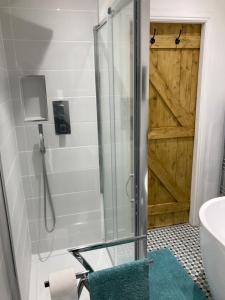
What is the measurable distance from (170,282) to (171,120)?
158 cm

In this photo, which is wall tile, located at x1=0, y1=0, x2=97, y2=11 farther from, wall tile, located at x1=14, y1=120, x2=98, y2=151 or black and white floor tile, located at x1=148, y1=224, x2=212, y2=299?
black and white floor tile, located at x1=148, y1=224, x2=212, y2=299

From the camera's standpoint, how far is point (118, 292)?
3.47ft

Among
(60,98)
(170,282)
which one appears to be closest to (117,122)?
(60,98)

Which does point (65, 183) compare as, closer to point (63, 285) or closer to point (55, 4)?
point (63, 285)

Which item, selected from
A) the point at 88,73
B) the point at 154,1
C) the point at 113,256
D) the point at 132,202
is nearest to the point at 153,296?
the point at 113,256

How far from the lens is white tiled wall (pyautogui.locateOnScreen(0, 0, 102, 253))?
1.88 metres

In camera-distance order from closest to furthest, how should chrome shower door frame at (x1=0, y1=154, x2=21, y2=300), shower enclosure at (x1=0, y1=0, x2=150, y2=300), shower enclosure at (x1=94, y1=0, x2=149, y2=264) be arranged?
shower enclosure at (x1=94, y1=0, x2=149, y2=264) → chrome shower door frame at (x1=0, y1=154, x2=21, y2=300) → shower enclosure at (x1=0, y1=0, x2=150, y2=300)

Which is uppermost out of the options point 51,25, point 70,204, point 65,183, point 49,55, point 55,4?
point 55,4

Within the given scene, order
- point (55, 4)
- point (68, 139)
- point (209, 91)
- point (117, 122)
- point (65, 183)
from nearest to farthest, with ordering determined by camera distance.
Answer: point (117, 122)
point (55, 4)
point (68, 139)
point (65, 183)
point (209, 91)

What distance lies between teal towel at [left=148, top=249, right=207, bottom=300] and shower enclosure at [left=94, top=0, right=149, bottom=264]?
415 mm

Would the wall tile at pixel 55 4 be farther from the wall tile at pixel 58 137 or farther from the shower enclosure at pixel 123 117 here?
the wall tile at pixel 58 137

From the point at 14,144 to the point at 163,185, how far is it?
1.70 m

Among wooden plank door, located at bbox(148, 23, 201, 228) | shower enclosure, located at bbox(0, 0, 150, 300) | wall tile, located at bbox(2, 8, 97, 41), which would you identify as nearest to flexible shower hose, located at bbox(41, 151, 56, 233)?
shower enclosure, located at bbox(0, 0, 150, 300)

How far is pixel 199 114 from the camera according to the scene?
8.24ft
